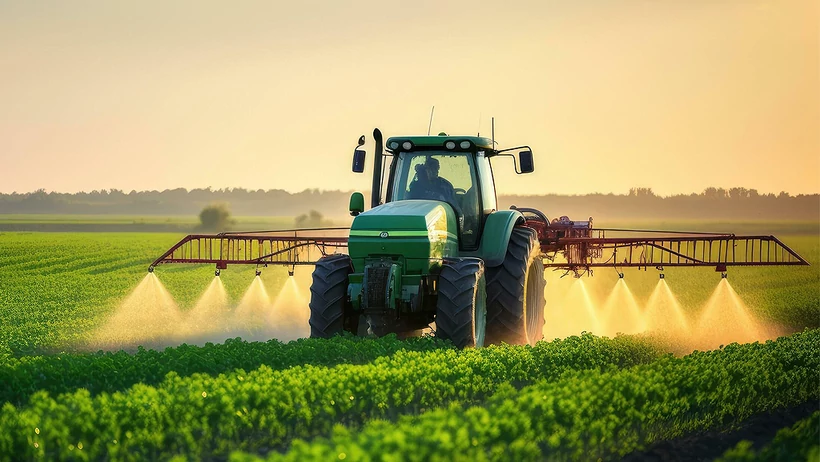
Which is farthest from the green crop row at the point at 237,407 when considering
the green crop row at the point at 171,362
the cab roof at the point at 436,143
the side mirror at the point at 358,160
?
the cab roof at the point at 436,143

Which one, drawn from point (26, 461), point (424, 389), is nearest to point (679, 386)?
point (424, 389)

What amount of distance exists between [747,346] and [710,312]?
22.1 ft

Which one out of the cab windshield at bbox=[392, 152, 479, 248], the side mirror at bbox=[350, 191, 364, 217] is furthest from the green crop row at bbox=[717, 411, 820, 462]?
the side mirror at bbox=[350, 191, 364, 217]

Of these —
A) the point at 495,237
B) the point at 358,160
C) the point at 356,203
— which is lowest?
the point at 495,237

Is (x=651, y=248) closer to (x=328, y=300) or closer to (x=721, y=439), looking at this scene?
(x=328, y=300)

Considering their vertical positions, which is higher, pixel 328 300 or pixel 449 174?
pixel 449 174

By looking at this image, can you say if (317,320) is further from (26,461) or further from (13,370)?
(26,461)

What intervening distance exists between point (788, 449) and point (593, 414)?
1518mm

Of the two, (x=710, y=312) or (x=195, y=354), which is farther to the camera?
(x=710, y=312)

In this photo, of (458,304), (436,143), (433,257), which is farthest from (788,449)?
(436,143)

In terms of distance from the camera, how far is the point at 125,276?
26.7 meters

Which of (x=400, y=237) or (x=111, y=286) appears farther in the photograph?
(x=111, y=286)

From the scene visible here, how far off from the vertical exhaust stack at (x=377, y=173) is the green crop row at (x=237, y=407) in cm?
354

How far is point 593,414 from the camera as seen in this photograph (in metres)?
7.67
